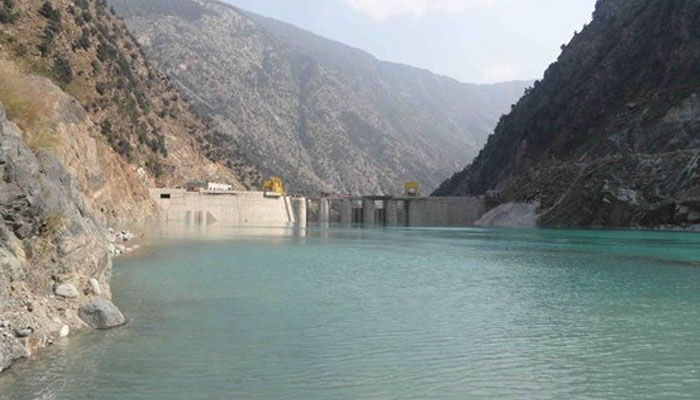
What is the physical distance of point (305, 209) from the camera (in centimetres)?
14700

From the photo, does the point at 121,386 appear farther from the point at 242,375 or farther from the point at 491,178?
the point at 491,178

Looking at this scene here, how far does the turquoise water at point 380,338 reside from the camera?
1374 cm

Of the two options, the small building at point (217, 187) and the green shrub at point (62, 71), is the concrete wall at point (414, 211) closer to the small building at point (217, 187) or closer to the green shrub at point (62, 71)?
the small building at point (217, 187)

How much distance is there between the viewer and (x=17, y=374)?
1359 cm

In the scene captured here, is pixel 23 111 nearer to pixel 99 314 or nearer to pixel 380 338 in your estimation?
pixel 99 314

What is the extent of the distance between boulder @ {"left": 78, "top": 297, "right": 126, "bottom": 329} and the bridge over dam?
299 feet

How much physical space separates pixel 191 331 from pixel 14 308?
494 cm

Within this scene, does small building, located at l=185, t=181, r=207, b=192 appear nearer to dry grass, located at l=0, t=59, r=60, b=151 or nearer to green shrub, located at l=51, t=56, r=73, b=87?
green shrub, located at l=51, t=56, r=73, b=87

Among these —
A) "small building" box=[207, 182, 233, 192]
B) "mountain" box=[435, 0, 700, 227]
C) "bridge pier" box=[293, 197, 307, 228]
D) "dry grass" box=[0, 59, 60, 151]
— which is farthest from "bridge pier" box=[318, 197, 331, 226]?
"dry grass" box=[0, 59, 60, 151]

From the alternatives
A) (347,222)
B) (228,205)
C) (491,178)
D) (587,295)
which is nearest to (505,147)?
(491,178)

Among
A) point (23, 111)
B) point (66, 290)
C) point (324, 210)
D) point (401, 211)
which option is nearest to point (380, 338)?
point (66, 290)

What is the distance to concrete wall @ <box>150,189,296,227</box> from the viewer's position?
366 feet

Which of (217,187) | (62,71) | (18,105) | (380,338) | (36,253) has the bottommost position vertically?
(380,338)

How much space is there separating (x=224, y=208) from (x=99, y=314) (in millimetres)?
104636
